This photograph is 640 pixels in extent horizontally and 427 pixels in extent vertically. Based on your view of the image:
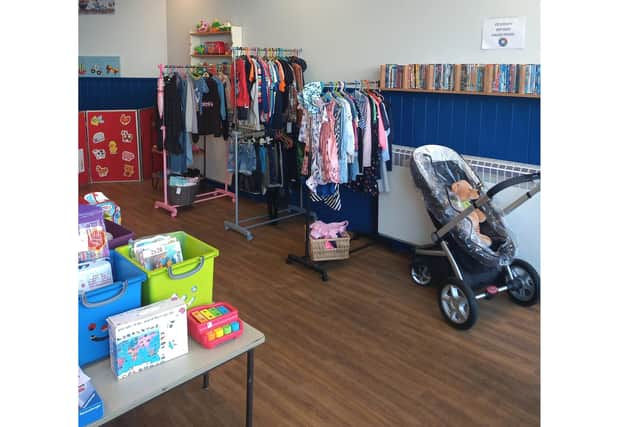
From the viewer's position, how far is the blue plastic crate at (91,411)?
1.52 metres

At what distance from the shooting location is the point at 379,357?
3197mm

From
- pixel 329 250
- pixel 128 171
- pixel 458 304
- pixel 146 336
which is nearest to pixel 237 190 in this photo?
pixel 329 250

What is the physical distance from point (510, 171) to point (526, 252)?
24.1 inches

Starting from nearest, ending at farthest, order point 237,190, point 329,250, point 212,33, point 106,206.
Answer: point 106,206 < point 329,250 < point 237,190 < point 212,33

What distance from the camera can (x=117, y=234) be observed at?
2.44m

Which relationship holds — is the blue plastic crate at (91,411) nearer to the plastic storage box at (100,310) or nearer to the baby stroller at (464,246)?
the plastic storage box at (100,310)

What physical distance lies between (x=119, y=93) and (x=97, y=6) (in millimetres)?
1256

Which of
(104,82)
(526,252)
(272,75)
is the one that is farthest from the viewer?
(104,82)

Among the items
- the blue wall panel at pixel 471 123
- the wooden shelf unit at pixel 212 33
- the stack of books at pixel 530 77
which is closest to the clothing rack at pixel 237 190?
the wooden shelf unit at pixel 212 33

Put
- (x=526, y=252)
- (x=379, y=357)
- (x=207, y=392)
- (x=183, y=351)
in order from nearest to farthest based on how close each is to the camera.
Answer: (x=183, y=351)
(x=207, y=392)
(x=379, y=357)
(x=526, y=252)

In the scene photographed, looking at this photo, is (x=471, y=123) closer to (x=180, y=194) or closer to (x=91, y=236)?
(x=91, y=236)
